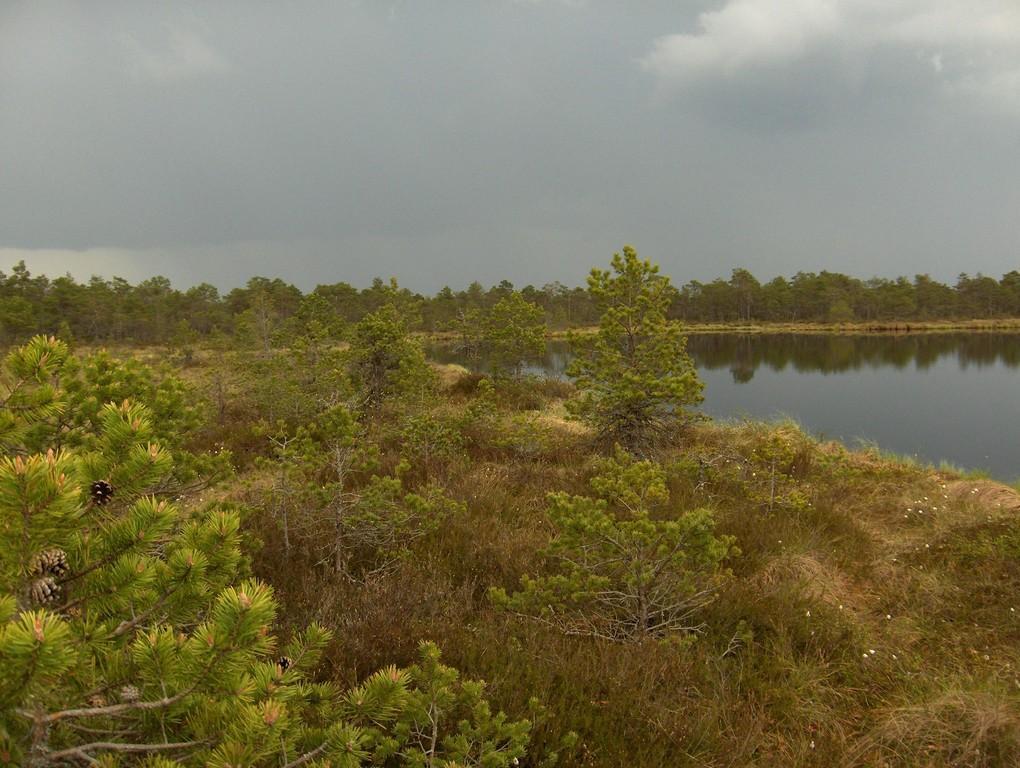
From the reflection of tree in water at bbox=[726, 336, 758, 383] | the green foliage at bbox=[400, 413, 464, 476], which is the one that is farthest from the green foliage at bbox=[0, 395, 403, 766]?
the reflection of tree in water at bbox=[726, 336, 758, 383]

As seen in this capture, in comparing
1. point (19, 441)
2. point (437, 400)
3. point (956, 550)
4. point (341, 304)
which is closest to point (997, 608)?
point (956, 550)

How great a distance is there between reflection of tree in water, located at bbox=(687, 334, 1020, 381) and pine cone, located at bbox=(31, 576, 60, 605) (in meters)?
34.8

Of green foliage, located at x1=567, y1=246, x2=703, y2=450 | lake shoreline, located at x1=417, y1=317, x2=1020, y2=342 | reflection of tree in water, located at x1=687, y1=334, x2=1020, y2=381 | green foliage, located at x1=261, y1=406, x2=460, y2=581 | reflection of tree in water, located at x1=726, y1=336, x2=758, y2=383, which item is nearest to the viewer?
green foliage, located at x1=261, y1=406, x2=460, y2=581

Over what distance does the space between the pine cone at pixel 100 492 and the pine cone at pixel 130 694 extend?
51 centimetres

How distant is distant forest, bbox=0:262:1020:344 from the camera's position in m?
42.3

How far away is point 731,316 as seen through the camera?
90750 mm

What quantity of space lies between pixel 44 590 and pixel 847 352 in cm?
5434

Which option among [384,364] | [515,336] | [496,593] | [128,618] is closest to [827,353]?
[515,336]

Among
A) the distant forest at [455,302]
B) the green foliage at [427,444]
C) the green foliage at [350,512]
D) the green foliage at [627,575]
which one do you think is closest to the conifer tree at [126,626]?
the green foliage at [627,575]

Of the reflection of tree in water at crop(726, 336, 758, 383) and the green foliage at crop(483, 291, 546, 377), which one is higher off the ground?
the green foliage at crop(483, 291, 546, 377)

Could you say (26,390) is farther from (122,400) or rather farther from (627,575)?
(627,575)

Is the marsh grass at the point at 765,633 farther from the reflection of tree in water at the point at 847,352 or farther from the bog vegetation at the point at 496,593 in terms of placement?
the reflection of tree in water at the point at 847,352

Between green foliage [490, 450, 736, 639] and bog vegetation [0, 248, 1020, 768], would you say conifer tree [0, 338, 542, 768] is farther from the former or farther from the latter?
green foliage [490, 450, 736, 639]

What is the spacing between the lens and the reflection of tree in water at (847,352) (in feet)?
123
